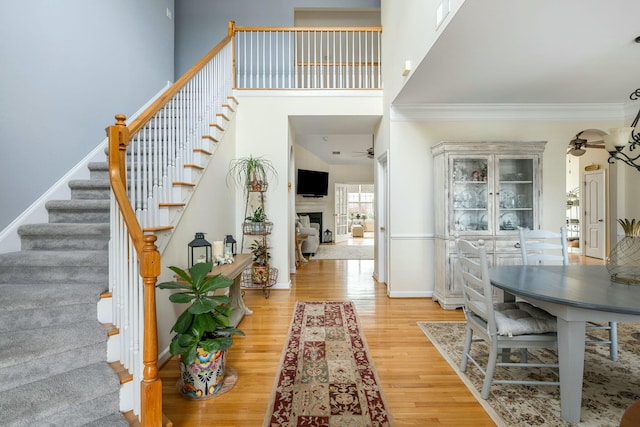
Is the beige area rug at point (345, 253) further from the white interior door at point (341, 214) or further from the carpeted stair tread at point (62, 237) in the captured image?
the carpeted stair tread at point (62, 237)

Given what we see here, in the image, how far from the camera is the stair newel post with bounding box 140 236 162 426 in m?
1.49

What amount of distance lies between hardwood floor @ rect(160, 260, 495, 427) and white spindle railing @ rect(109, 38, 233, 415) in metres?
0.51

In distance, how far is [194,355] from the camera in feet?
6.32

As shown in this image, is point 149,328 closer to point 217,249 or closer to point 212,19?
point 217,249

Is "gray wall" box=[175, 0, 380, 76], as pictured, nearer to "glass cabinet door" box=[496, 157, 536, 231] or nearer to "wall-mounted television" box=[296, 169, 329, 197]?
"wall-mounted television" box=[296, 169, 329, 197]

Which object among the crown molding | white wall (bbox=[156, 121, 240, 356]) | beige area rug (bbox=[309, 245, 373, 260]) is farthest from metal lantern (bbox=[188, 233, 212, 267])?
beige area rug (bbox=[309, 245, 373, 260])

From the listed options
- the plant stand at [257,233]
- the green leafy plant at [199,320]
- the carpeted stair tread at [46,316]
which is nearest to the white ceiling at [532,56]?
the plant stand at [257,233]

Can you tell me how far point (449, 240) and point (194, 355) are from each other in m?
3.00

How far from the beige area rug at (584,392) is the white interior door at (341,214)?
27.7 feet

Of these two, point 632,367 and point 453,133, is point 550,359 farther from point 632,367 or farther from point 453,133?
point 453,133

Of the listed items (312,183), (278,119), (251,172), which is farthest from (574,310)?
(312,183)

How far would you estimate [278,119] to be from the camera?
4.59 m

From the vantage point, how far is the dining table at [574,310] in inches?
63.3

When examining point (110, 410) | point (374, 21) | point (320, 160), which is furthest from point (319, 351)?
point (320, 160)
